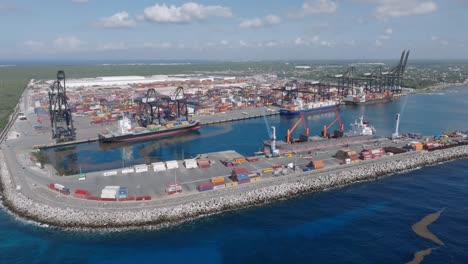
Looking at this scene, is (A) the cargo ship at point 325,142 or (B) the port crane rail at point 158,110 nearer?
(A) the cargo ship at point 325,142

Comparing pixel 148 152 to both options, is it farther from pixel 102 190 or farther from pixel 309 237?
pixel 309 237

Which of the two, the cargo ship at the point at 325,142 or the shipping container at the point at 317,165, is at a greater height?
the cargo ship at the point at 325,142

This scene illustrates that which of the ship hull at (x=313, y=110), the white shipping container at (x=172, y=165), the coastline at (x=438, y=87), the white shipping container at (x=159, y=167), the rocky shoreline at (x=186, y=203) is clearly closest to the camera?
the rocky shoreline at (x=186, y=203)

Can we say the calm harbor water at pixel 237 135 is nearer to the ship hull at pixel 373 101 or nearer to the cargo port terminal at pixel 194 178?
the ship hull at pixel 373 101

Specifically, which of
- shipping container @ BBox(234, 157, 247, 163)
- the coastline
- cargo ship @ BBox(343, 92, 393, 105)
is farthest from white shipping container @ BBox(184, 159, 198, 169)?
the coastline

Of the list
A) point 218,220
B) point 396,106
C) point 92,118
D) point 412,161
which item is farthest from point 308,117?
point 218,220

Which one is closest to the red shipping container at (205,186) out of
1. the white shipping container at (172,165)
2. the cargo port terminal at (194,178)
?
the cargo port terminal at (194,178)

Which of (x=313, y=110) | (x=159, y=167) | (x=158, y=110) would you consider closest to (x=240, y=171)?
(x=159, y=167)

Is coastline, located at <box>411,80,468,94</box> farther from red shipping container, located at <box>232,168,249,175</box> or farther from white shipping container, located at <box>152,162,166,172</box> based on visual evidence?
white shipping container, located at <box>152,162,166,172</box>
